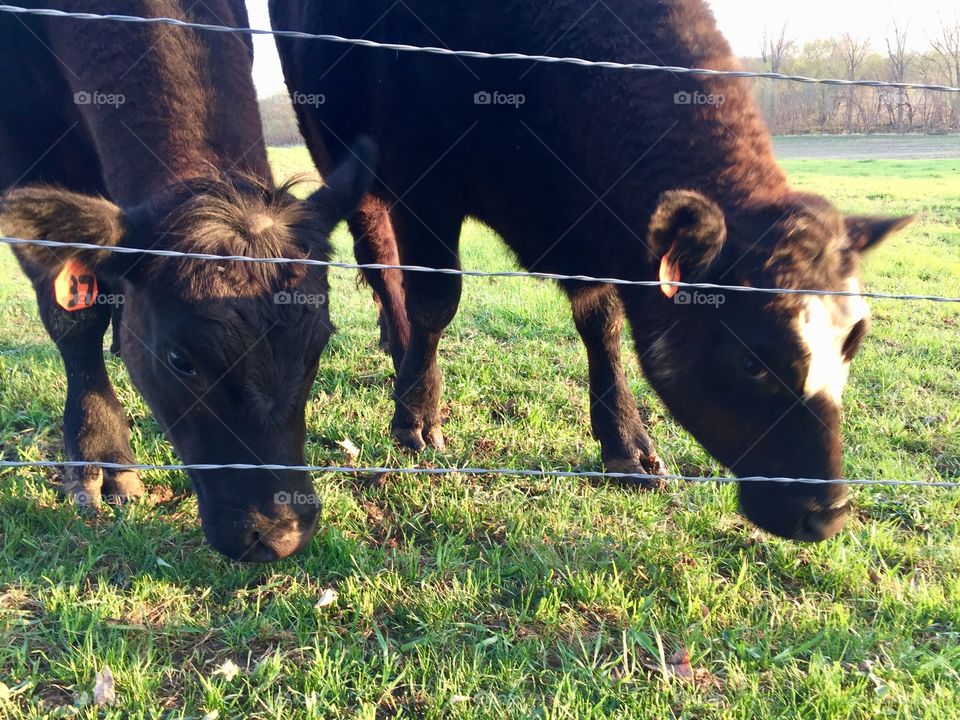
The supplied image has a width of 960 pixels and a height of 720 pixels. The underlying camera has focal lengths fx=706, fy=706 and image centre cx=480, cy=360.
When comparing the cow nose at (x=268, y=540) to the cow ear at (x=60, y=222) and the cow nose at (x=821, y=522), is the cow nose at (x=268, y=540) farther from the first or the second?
the cow nose at (x=821, y=522)

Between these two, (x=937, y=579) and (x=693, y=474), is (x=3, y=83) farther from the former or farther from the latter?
(x=937, y=579)

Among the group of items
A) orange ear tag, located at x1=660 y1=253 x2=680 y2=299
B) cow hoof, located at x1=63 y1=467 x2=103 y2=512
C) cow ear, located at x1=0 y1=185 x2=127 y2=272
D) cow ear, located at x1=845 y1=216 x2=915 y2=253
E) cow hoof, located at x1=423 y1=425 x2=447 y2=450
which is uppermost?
cow ear, located at x1=0 y1=185 x2=127 y2=272

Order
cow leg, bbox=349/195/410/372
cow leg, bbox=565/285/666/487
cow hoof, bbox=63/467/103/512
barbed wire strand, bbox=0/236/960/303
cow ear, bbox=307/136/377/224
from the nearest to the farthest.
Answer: barbed wire strand, bbox=0/236/960/303
cow ear, bbox=307/136/377/224
cow hoof, bbox=63/467/103/512
cow leg, bbox=565/285/666/487
cow leg, bbox=349/195/410/372

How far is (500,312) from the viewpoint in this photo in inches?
233

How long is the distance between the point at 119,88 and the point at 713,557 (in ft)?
9.95

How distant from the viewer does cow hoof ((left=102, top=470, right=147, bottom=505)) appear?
3.12 m

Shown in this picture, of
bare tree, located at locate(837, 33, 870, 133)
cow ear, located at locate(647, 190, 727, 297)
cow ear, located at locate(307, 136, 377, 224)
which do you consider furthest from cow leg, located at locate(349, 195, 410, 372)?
bare tree, located at locate(837, 33, 870, 133)

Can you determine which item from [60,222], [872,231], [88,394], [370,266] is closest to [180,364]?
[60,222]

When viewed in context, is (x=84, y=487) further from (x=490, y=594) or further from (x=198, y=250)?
(x=490, y=594)

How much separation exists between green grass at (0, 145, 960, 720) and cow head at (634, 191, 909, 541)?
0.39 metres

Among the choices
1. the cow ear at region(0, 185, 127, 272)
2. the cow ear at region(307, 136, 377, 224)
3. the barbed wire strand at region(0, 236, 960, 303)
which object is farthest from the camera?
the cow ear at region(307, 136, 377, 224)

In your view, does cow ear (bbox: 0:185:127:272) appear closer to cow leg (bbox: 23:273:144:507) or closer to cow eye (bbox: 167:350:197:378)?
cow eye (bbox: 167:350:197:378)

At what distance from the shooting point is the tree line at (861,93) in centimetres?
2153

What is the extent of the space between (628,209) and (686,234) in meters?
0.55
